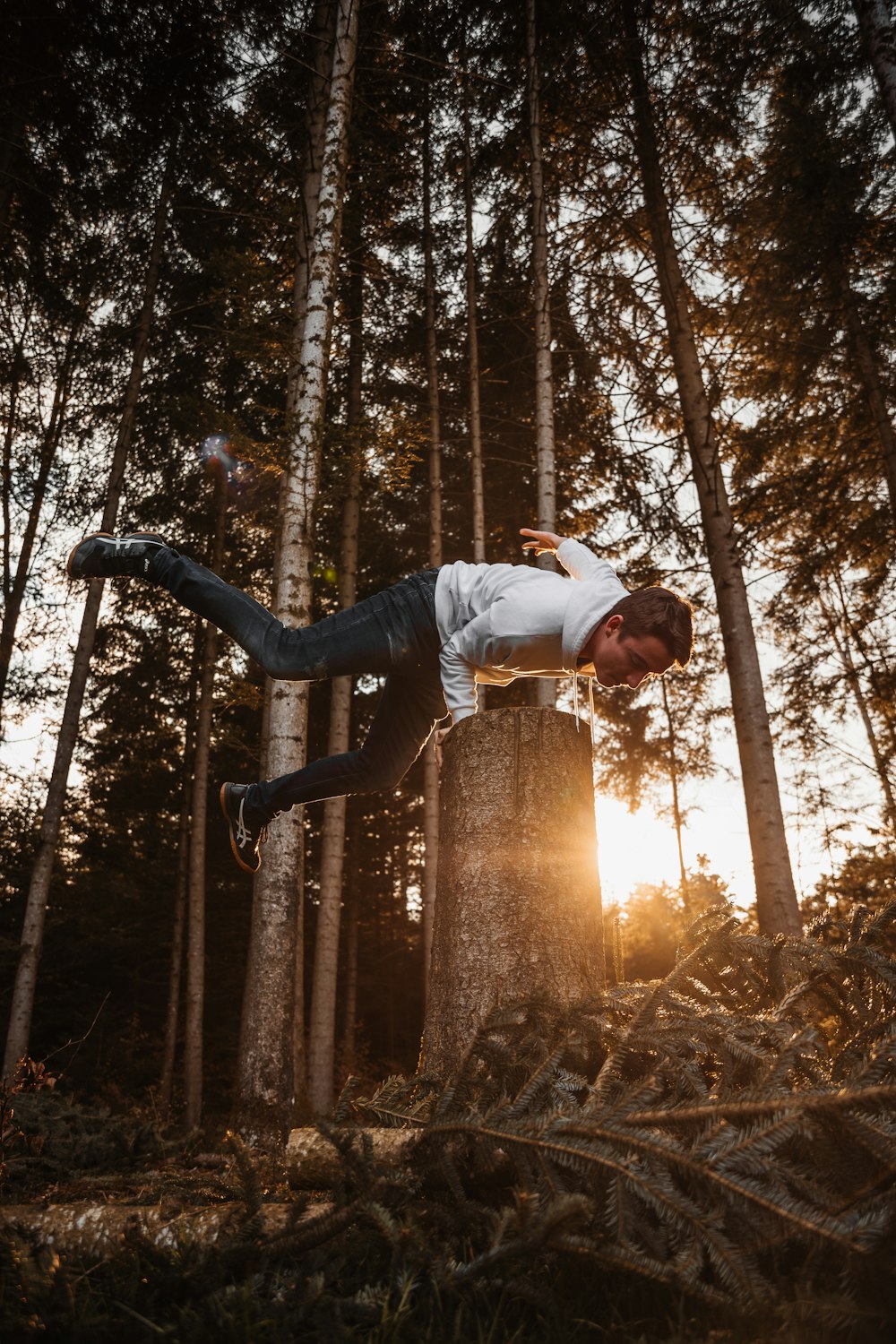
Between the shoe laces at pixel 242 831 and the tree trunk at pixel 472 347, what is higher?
the tree trunk at pixel 472 347

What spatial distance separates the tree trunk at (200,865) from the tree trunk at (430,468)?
13.0ft

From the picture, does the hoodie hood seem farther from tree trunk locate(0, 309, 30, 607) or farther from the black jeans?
tree trunk locate(0, 309, 30, 607)

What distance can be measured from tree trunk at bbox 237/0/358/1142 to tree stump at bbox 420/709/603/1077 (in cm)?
353

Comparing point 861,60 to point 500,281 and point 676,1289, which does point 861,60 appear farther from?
point 676,1289

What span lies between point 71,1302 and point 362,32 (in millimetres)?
12001

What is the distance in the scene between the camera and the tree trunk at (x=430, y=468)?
484 inches

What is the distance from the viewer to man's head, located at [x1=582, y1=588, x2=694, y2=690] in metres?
3.19

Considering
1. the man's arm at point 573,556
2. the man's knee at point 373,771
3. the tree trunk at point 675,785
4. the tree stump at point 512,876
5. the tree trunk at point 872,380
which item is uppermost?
the tree trunk at point 872,380

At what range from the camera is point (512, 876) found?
10.1ft

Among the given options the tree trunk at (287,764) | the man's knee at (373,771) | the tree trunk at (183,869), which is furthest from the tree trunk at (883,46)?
the tree trunk at (183,869)

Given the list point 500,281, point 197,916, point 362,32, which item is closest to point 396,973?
point 197,916

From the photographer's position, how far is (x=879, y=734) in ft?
42.0

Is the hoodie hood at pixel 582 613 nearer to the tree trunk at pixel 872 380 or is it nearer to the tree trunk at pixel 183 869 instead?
the tree trunk at pixel 872 380

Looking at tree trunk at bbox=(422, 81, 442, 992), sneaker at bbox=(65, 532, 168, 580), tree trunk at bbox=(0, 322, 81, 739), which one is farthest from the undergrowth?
tree trunk at bbox=(0, 322, 81, 739)
